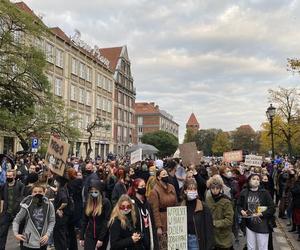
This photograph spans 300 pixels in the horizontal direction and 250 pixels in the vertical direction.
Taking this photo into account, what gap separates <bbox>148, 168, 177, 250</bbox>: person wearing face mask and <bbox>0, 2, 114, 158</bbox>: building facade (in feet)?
112

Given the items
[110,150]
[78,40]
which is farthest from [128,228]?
[110,150]

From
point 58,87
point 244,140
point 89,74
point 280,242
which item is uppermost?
point 89,74

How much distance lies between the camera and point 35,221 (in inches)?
250

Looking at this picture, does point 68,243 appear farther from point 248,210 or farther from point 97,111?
point 97,111

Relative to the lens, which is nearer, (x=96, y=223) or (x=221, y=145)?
(x=96, y=223)

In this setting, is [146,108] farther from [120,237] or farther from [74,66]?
[120,237]

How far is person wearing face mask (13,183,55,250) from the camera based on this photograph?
6254mm

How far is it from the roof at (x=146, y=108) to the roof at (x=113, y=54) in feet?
156

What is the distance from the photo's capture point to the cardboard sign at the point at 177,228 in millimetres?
5828

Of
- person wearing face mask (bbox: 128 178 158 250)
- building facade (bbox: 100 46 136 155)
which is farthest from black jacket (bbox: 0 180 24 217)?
building facade (bbox: 100 46 136 155)

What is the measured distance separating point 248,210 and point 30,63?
20.9 metres

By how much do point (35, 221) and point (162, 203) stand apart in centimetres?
196

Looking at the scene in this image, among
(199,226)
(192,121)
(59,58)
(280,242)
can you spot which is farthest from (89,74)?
(192,121)

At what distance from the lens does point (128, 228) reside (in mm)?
5527
